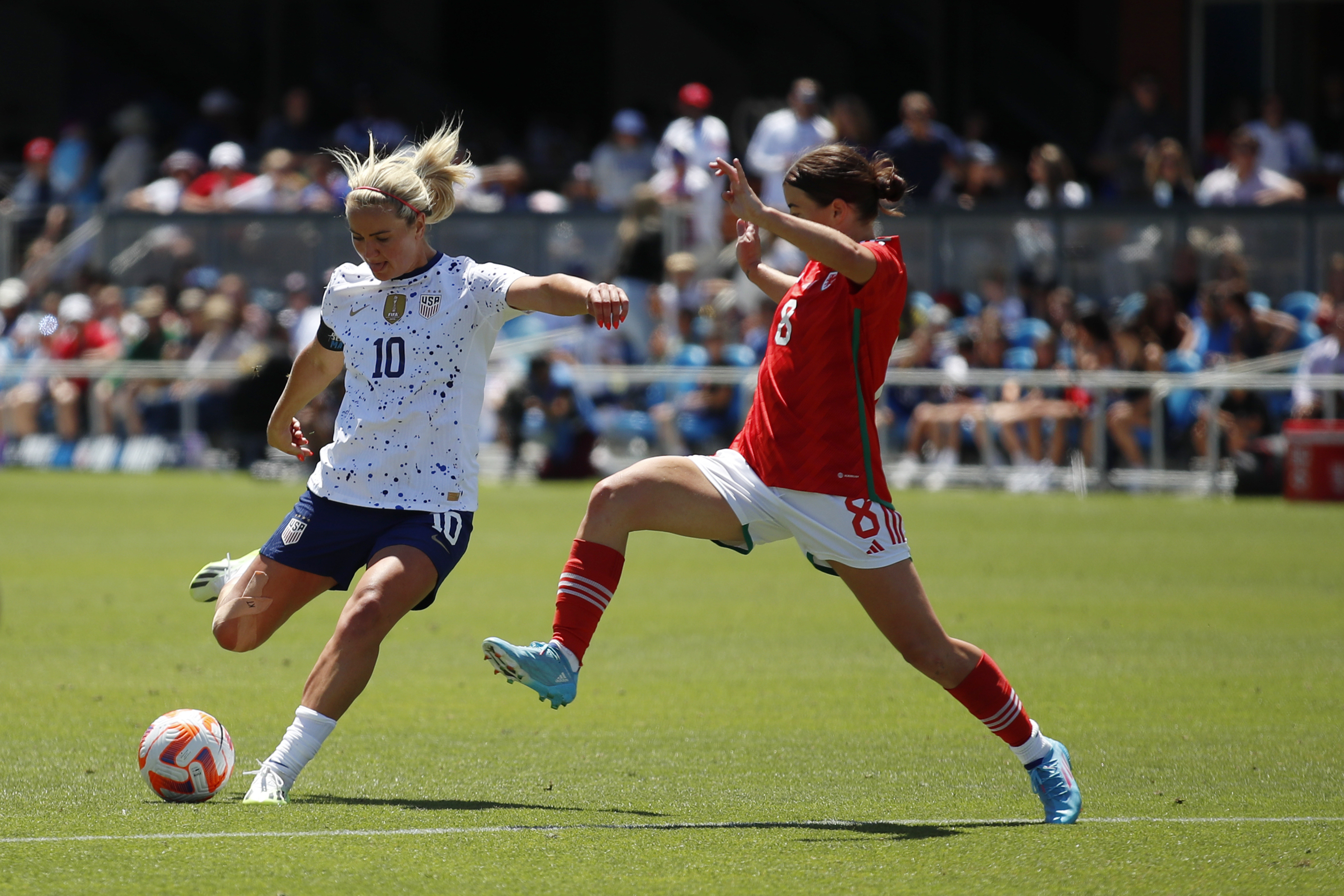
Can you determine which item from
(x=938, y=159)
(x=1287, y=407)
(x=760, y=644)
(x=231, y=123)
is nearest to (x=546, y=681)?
(x=760, y=644)

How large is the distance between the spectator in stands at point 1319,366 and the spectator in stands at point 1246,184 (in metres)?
2.40

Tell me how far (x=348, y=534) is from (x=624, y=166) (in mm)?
16827

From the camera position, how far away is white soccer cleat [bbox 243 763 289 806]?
5492 millimetres

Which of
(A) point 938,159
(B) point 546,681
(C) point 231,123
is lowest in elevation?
(B) point 546,681

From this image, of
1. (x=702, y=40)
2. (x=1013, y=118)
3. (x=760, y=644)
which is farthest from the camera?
(x=702, y=40)

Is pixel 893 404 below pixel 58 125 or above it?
below

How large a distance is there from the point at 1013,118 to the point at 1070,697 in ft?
61.6

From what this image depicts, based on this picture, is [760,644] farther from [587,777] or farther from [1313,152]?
[1313,152]

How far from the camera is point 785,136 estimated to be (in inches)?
762

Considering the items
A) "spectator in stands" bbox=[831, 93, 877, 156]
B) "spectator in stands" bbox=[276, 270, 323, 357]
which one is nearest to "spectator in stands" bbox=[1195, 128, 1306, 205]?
"spectator in stands" bbox=[831, 93, 877, 156]

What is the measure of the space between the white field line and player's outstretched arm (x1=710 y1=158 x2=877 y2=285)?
1703 millimetres

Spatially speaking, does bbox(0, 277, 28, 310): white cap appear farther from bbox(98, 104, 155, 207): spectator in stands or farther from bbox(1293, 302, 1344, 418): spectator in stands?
bbox(1293, 302, 1344, 418): spectator in stands

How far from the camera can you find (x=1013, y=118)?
25.5m

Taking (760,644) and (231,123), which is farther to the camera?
(231,123)
